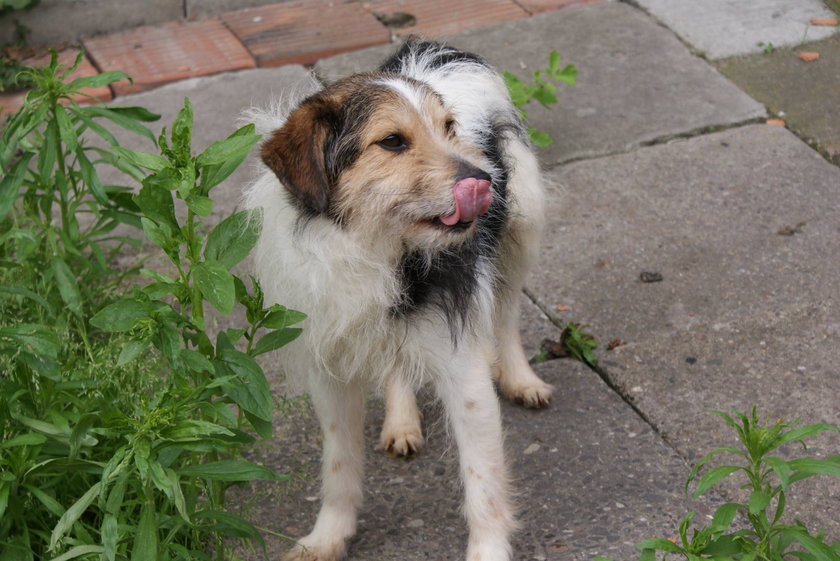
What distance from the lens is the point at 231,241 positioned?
2898 mm

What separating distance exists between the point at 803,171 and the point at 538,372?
178cm

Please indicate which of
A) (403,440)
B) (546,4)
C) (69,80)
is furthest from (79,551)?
(546,4)

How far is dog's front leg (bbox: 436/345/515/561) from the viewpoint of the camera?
323 centimetres

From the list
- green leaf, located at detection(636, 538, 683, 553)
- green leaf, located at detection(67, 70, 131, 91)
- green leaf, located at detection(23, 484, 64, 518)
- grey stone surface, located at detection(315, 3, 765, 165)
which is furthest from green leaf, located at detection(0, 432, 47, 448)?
grey stone surface, located at detection(315, 3, 765, 165)

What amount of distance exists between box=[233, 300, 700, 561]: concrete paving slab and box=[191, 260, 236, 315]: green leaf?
36.7 inches

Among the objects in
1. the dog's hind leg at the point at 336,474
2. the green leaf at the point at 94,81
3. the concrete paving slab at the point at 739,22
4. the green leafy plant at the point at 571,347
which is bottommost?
the green leafy plant at the point at 571,347

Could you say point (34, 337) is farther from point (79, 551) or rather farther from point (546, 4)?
point (546, 4)

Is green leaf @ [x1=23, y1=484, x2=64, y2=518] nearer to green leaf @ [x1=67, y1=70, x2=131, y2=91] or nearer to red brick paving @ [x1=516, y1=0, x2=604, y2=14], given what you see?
green leaf @ [x1=67, y1=70, x2=131, y2=91]

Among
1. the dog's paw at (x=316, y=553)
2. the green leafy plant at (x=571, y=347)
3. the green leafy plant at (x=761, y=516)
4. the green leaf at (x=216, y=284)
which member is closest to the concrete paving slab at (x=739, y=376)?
the green leafy plant at (x=571, y=347)

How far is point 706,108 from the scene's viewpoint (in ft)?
18.1

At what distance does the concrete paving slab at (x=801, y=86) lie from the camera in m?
5.30

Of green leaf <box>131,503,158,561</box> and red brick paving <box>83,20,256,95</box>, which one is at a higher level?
green leaf <box>131,503,158,561</box>

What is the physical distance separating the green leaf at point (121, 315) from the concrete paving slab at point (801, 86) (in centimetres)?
355

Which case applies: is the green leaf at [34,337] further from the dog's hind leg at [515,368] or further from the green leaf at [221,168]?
the dog's hind leg at [515,368]
